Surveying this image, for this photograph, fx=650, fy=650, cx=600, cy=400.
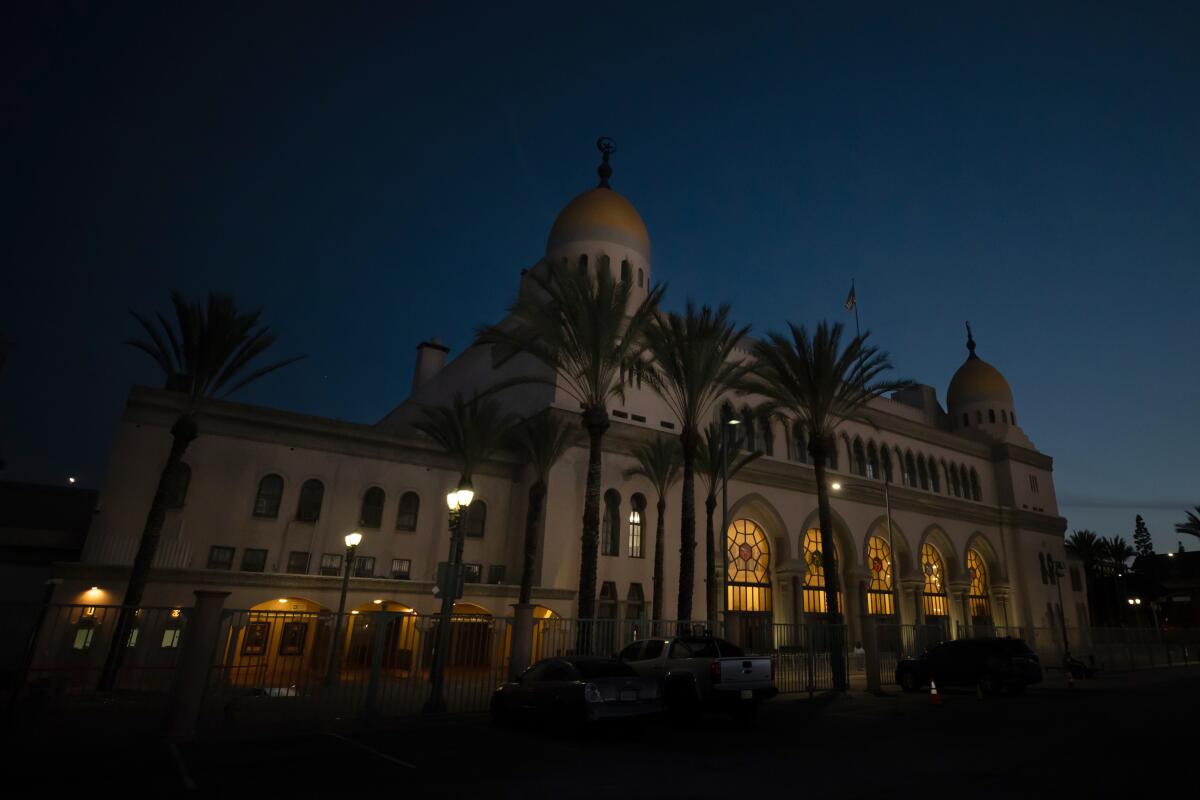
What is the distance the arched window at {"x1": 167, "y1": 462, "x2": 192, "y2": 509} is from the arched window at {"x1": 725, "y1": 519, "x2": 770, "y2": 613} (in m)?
24.5

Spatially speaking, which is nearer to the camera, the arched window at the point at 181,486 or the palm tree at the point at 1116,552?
the arched window at the point at 181,486

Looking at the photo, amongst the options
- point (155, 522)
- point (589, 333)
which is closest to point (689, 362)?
point (589, 333)

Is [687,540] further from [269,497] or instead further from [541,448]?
[269,497]

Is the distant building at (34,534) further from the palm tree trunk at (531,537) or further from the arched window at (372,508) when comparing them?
the palm tree trunk at (531,537)

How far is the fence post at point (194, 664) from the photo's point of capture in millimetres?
10633

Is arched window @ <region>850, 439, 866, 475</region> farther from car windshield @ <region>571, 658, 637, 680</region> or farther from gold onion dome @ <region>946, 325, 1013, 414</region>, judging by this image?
car windshield @ <region>571, 658, 637, 680</region>

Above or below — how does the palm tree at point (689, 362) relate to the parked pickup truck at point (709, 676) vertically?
above

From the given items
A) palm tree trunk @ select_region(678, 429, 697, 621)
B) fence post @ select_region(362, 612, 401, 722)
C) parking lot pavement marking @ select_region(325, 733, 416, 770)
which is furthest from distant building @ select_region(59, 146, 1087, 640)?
parking lot pavement marking @ select_region(325, 733, 416, 770)

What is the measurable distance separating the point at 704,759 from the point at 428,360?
4472 cm

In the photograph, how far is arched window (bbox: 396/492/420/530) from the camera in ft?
92.7

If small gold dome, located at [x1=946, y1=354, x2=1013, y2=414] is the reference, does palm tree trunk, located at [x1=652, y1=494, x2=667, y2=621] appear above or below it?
below

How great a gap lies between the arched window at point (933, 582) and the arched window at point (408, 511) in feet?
107

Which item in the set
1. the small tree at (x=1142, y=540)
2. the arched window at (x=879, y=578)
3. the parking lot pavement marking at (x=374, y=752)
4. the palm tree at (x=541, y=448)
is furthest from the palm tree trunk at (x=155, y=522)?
the small tree at (x=1142, y=540)

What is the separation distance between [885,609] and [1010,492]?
685 inches
